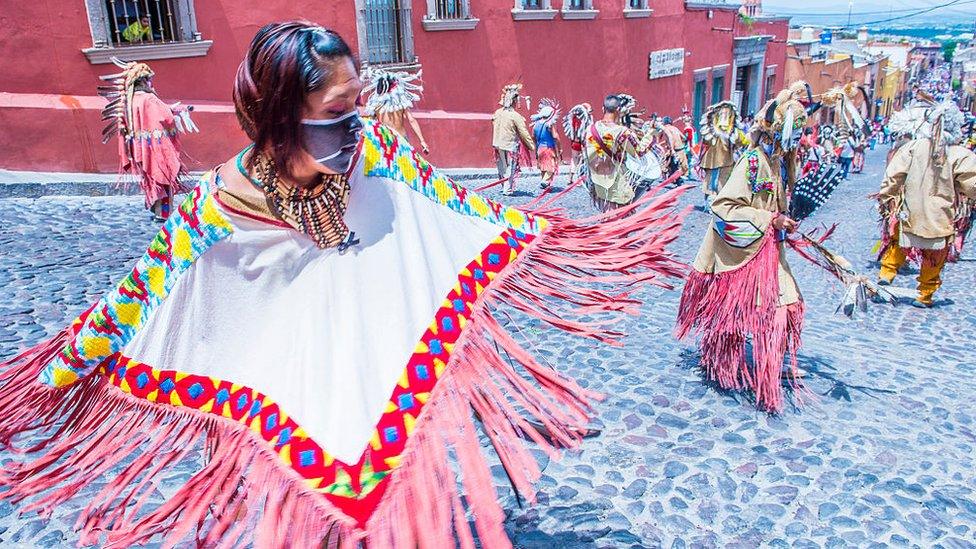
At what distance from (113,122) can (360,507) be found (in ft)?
25.0

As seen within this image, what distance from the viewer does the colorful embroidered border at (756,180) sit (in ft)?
12.9

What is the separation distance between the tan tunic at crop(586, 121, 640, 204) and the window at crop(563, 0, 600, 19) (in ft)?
29.4

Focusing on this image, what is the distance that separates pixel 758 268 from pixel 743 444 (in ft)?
3.35

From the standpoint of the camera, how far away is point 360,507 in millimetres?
1463

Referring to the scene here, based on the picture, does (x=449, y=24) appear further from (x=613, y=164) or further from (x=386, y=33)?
(x=613, y=164)

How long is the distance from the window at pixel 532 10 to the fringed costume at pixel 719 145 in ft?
16.9

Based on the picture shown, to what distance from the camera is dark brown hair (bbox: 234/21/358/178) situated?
1.47 meters

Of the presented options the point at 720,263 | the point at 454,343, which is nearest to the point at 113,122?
the point at 720,263

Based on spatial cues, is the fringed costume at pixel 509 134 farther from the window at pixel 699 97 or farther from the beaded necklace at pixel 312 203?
the window at pixel 699 97

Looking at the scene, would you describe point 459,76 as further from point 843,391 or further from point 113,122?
point 843,391

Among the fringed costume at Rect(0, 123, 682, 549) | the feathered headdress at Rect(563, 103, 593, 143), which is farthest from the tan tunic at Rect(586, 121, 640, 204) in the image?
the fringed costume at Rect(0, 123, 682, 549)

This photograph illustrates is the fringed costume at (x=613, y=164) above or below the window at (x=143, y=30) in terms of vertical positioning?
below

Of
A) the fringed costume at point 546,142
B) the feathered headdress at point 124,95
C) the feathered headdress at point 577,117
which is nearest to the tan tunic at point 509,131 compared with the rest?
the fringed costume at point 546,142

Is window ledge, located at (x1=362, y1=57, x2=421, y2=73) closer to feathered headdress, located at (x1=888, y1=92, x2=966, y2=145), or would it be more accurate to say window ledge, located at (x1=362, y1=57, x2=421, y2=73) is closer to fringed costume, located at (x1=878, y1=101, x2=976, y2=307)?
feathered headdress, located at (x1=888, y1=92, x2=966, y2=145)
